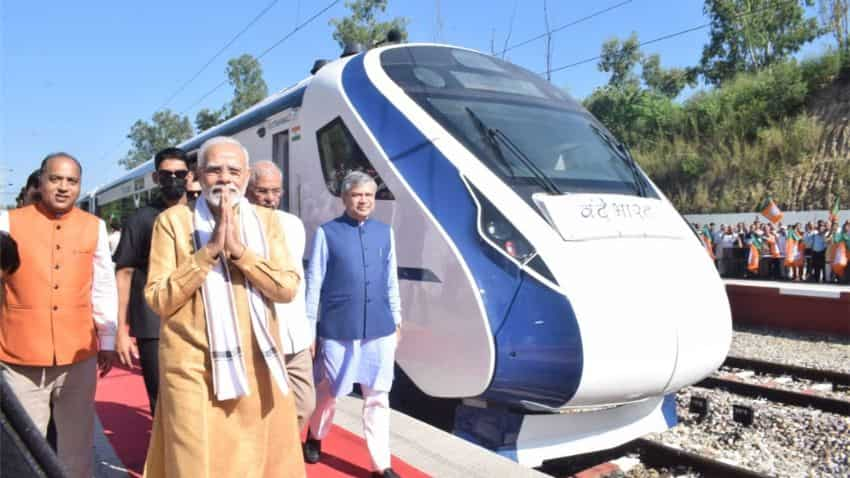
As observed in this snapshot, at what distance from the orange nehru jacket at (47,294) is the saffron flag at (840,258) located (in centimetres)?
1521

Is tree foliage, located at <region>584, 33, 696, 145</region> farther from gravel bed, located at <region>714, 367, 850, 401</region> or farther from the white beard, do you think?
the white beard

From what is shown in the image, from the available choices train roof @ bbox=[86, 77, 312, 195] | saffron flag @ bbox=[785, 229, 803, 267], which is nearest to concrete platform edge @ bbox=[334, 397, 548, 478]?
train roof @ bbox=[86, 77, 312, 195]

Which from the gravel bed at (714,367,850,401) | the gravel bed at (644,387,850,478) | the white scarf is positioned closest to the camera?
the white scarf

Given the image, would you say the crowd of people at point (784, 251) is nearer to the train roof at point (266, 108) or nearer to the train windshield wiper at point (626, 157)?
the train windshield wiper at point (626, 157)

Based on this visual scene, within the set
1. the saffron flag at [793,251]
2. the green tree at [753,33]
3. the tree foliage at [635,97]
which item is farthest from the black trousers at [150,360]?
the green tree at [753,33]

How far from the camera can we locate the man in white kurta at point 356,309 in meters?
3.32

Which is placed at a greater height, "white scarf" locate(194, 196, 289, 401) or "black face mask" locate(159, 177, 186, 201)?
"black face mask" locate(159, 177, 186, 201)

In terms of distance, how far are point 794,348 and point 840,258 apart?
6563 mm

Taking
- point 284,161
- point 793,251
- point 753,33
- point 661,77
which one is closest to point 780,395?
point 284,161

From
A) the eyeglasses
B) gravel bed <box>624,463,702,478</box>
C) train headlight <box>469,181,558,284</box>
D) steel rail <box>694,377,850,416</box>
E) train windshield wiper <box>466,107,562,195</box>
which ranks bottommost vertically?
gravel bed <box>624,463,702,478</box>

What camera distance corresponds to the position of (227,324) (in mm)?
2135

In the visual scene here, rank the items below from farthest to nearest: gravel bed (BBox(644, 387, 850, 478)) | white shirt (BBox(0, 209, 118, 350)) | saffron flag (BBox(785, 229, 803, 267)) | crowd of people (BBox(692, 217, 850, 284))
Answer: saffron flag (BBox(785, 229, 803, 267))
crowd of people (BBox(692, 217, 850, 284))
gravel bed (BBox(644, 387, 850, 478))
white shirt (BBox(0, 209, 118, 350))

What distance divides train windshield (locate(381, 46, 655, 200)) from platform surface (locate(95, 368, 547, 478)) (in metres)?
1.56

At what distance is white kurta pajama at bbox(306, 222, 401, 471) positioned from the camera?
3.25 m
